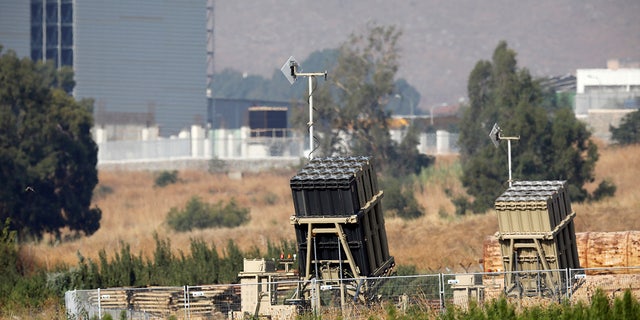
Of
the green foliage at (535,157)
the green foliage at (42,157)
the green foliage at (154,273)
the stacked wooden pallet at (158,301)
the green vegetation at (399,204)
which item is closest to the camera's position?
the stacked wooden pallet at (158,301)

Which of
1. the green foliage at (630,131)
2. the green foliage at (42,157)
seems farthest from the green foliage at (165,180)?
the green foliage at (630,131)

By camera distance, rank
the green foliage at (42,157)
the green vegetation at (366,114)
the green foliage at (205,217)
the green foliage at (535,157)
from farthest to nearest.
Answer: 1. the green vegetation at (366,114)
2. the green foliage at (205,217)
3. the green foliage at (42,157)
4. the green foliage at (535,157)

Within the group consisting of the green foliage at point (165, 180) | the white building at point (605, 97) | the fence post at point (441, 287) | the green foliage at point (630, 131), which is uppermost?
the white building at point (605, 97)

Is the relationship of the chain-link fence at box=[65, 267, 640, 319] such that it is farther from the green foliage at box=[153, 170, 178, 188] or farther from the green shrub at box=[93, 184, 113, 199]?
the green shrub at box=[93, 184, 113, 199]

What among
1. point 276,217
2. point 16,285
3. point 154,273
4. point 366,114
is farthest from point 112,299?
point 366,114

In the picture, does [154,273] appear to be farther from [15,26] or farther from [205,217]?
[15,26]

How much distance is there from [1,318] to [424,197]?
154 ft

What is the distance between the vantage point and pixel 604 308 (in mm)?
20844

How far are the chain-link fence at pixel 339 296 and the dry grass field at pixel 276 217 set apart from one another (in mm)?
7144

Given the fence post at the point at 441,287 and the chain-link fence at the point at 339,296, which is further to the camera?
the chain-link fence at the point at 339,296

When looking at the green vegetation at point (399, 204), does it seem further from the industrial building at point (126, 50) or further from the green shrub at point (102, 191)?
the industrial building at point (126, 50)

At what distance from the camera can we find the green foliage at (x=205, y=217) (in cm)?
6975

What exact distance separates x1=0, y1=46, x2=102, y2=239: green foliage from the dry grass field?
2035 millimetres

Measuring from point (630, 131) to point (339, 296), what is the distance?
215 feet
